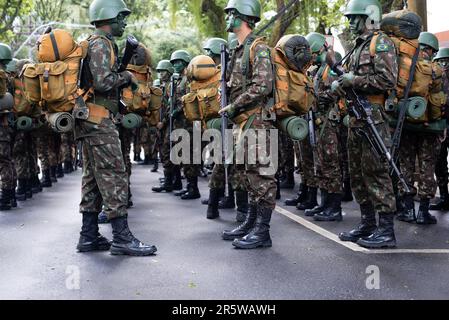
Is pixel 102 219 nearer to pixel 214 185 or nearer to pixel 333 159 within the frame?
pixel 214 185

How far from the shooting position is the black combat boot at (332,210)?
23.5 feet

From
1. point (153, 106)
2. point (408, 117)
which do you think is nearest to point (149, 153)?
point (153, 106)

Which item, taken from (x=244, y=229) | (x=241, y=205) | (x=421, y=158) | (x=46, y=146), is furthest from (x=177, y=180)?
(x=421, y=158)

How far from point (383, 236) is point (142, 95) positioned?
370 cm

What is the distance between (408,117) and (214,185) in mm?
2412

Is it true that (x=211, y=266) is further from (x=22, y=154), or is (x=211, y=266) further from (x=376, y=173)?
(x=22, y=154)

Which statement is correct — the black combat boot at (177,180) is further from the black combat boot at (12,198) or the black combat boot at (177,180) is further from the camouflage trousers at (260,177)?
the camouflage trousers at (260,177)

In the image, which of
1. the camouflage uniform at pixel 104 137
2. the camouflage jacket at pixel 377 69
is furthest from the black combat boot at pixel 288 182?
the camouflage uniform at pixel 104 137

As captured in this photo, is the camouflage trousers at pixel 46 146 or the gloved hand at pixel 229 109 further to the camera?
the camouflage trousers at pixel 46 146

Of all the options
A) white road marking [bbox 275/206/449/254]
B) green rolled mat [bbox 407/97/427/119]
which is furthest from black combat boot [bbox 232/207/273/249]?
green rolled mat [bbox 407/97/427/119]

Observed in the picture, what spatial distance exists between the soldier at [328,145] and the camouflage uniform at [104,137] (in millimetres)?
2793

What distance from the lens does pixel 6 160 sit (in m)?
7.85
